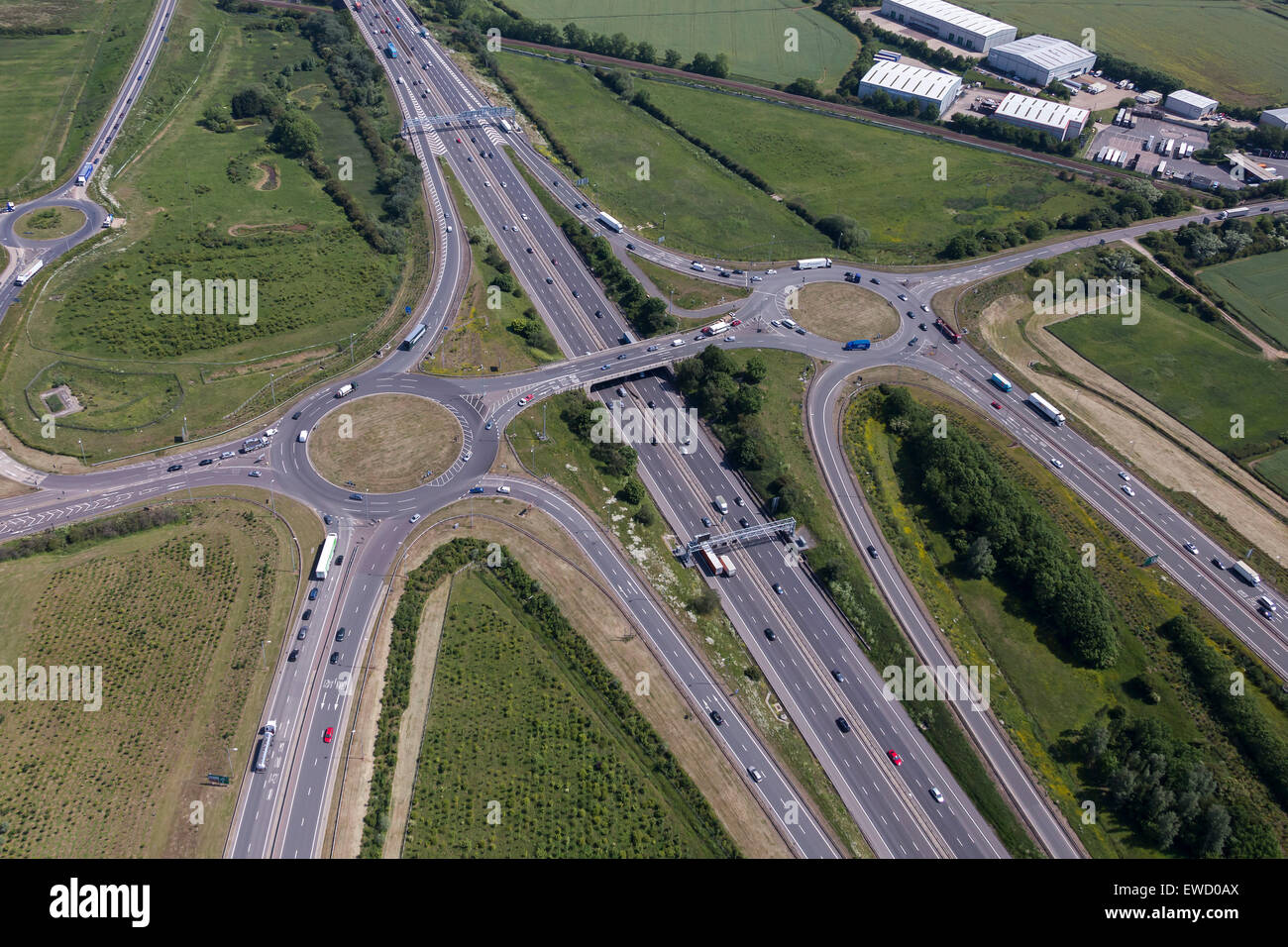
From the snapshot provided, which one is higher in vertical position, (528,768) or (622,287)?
(622,287)

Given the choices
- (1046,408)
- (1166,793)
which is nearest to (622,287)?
→ (1046,408)

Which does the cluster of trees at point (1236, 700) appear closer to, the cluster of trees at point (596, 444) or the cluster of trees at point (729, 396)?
the cluster of trees at point (729, 396)

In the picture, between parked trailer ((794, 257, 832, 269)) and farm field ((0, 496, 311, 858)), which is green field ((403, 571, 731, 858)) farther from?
parked trailer ((794, 257, 832, 269))

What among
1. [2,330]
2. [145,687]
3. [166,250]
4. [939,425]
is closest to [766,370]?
[939,425]

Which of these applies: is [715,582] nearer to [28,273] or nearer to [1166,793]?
[1166,793]

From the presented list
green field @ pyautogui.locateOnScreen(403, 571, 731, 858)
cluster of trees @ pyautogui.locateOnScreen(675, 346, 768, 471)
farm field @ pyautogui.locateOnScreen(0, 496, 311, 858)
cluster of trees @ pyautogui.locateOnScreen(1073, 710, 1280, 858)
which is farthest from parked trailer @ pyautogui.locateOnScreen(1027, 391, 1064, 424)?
farm field @ pyautogui.locateOnScreen(0, 496, 311, 858)

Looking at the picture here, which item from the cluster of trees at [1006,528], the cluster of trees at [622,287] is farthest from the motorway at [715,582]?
the cluster of trees at [1006,528]
